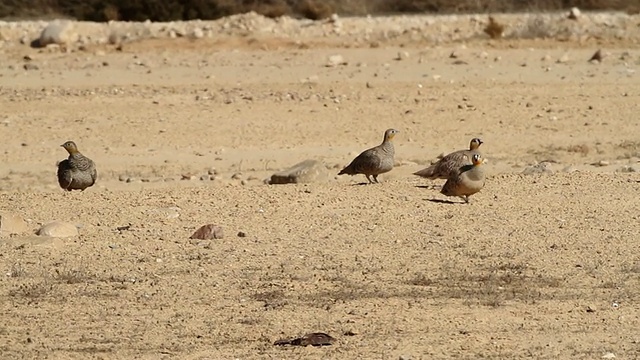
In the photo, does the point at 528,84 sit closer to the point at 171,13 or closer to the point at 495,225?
the point at 495,225

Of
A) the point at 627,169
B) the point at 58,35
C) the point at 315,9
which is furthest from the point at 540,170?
the point at 315,9

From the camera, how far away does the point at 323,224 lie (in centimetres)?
1195

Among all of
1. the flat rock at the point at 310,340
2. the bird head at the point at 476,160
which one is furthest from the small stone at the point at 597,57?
the flat rock at the point at 310,340

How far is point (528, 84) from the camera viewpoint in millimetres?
22453

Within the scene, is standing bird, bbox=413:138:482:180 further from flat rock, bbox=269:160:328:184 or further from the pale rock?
the pale rock

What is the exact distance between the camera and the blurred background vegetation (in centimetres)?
3478

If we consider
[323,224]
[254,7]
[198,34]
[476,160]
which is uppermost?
[476,160]

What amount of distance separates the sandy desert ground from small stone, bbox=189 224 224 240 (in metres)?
0.12

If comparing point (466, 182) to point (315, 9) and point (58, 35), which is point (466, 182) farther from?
point (315, 9)

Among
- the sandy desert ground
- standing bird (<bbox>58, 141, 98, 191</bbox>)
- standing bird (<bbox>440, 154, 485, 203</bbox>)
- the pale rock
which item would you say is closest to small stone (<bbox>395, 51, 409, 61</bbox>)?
the sandy desert ground

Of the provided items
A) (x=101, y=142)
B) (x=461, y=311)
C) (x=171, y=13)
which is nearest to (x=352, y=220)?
(x=461, y=311)

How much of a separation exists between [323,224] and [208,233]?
3.17 feet

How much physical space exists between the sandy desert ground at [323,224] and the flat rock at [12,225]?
0.27 ft

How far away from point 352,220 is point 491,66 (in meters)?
12.1
